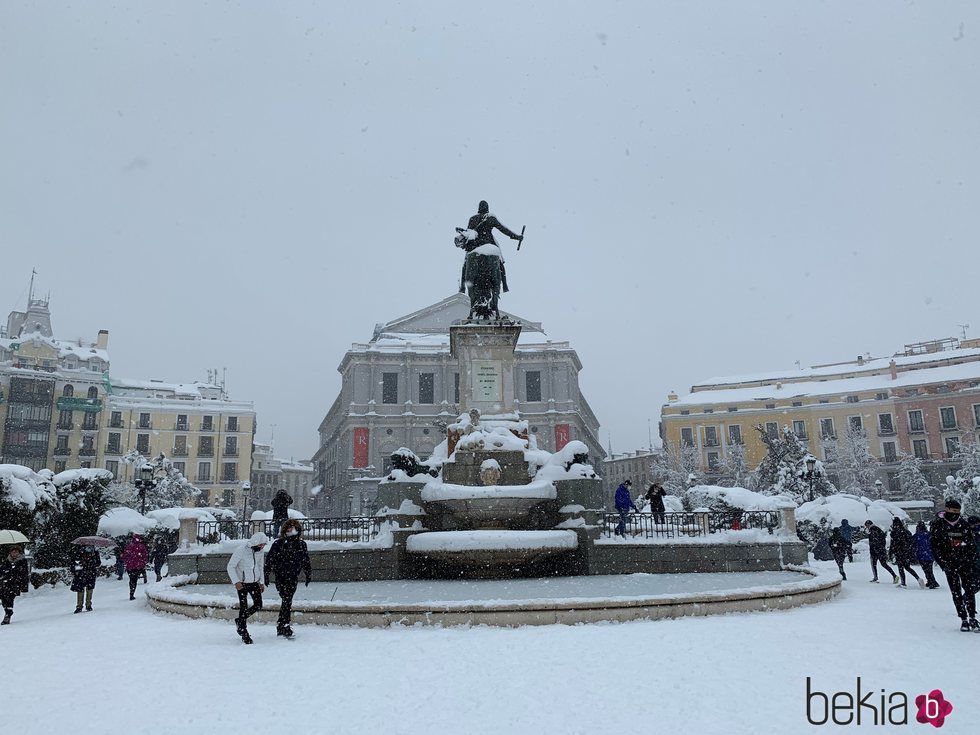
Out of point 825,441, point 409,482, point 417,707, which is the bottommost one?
point 417,707

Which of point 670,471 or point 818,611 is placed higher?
point 670,471

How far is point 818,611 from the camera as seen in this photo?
9.72 m

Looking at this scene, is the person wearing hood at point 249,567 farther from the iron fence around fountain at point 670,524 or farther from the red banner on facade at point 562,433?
the red banner on facade at point 562,433

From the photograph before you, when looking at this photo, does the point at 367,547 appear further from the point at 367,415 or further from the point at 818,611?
the point at 367,415

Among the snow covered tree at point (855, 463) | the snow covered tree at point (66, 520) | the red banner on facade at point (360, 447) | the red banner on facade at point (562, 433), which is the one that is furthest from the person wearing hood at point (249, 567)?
the snow covered tree at point (855, 463)

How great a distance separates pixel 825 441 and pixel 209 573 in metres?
60.2

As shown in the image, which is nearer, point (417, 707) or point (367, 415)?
point (417, 707)

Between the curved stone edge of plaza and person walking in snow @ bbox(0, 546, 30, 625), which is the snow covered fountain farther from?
person walking in snow @ bbox(0, 546, 30, 625)

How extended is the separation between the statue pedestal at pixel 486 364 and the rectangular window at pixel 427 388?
161ft

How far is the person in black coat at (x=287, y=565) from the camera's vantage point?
27.3 feet

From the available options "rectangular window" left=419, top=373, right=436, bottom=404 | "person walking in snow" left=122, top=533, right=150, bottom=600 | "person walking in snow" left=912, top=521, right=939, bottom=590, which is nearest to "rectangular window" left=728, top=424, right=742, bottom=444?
"rectangular window" left=419, top=373, right=436, bottom=404

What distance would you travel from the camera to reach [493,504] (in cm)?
1327

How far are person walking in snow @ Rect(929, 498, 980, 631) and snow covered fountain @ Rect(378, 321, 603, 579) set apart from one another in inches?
227

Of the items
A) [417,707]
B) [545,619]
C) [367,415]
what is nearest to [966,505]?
[545,619]
